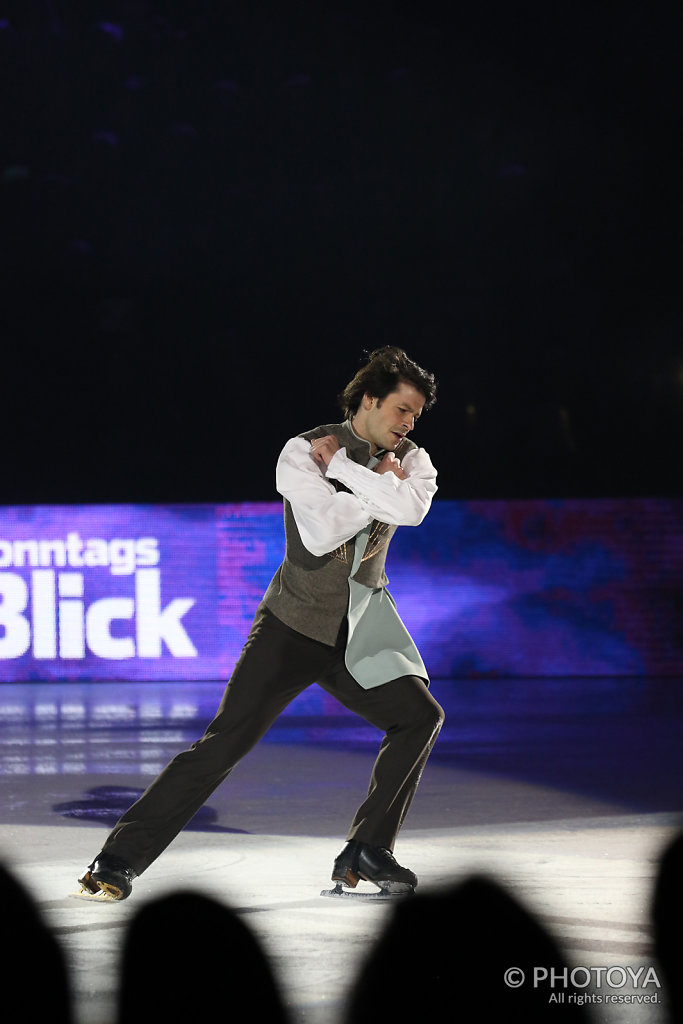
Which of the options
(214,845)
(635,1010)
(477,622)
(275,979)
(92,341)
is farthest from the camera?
(92,341)

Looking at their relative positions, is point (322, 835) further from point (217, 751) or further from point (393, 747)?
point (217, 751)

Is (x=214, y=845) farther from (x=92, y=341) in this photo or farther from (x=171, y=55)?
(x=171, y=55)

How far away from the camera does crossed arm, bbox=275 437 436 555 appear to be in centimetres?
441

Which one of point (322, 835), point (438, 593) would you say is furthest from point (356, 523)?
point (438, 593)

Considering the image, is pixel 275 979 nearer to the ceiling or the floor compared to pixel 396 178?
nearer to the floor

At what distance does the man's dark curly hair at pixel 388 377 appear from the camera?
15.0ft

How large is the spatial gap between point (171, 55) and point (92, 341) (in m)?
3.85

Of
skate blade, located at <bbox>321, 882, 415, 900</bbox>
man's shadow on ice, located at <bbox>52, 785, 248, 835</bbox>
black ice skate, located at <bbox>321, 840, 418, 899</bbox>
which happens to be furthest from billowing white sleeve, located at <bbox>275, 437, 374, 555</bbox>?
man's shadow on ice, located at <bbox>52, 785, 248, 835</bbox>

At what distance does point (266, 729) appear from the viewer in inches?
174

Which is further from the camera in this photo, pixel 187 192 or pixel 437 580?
pixel 187 192

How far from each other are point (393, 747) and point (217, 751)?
0.58 meters

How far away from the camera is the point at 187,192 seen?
18906mm

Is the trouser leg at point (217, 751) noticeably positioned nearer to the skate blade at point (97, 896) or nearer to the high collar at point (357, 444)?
the skate blade at point (97, 896)

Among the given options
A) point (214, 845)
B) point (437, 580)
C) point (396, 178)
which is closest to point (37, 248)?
point (396, 178)
